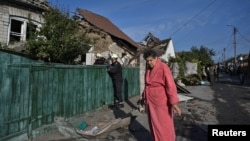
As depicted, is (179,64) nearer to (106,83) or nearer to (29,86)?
(106,83)

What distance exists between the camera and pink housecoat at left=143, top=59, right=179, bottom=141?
4906mm

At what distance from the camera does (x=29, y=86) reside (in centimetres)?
582

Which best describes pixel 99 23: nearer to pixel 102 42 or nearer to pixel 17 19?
pixel 102 42

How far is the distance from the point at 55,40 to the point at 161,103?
20.1 ft

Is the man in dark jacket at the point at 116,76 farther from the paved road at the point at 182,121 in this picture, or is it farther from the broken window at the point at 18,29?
the broken window at the point at 18,29

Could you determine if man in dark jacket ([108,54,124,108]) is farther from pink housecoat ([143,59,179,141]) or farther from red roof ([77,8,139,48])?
red roof ([77,8,139,48])

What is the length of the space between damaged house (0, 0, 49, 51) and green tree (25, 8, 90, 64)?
60.4 inches

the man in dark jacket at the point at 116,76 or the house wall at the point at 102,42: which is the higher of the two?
the house wall at the point at 102,42

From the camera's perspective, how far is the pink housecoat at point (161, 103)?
4906 mm

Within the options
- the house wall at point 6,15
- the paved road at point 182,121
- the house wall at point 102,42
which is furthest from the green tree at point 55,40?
the house wall at point 102,42

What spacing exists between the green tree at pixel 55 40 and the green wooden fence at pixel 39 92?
1.72m

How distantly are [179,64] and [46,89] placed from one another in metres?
19.6

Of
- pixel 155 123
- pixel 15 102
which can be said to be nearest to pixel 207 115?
pixel 155 123

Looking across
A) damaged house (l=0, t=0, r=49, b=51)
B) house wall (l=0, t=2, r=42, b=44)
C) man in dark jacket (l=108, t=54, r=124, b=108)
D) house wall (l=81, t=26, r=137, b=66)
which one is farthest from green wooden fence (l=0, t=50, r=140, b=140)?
house wall (l=81, t=26, r=137, b=66)
